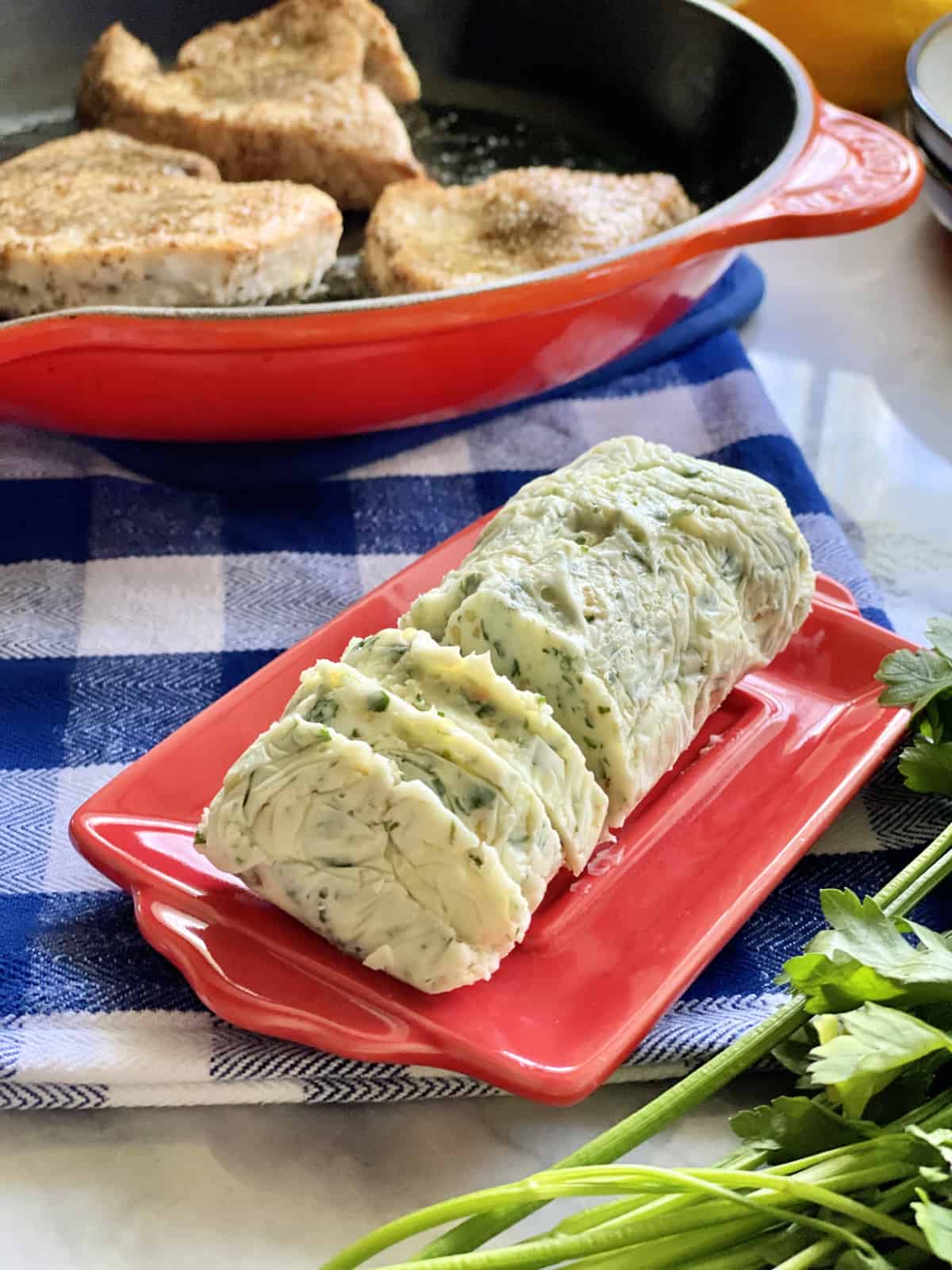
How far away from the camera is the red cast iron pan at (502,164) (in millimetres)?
1344

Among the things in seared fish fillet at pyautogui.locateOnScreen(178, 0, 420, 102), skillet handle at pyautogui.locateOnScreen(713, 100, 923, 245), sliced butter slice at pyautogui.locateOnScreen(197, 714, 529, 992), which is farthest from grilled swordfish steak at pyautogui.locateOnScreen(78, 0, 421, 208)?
sliced butter slice at pyautogui.locateOnScreen(197, 714, 529, 992)

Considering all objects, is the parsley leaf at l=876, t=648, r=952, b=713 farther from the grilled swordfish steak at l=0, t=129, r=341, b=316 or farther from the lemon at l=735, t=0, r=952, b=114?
the lemon at l=735, t=0, r=952, b=114

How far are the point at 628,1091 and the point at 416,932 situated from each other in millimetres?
211

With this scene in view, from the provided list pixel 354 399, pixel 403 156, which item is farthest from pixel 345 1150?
pixel 403 156

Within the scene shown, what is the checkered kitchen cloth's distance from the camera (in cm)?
100

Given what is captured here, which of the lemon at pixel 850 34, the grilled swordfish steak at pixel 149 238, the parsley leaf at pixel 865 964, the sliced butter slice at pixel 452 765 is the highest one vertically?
the lemon at pixel 850 34

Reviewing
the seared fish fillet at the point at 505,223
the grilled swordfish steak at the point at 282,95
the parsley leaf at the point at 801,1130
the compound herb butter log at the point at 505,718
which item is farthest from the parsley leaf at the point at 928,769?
the grilled swordfish steak at the point at 282,95

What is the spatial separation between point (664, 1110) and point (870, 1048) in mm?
132

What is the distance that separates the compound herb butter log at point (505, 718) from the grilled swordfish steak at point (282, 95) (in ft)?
2.85

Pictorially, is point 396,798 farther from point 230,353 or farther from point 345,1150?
point 230,353

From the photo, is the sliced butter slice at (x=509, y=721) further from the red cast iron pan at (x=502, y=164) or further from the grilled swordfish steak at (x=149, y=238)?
the grilled swordfish steak at (x=149, y=238)

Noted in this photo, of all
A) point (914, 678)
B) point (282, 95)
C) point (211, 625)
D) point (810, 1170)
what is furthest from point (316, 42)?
point (810, 1170)

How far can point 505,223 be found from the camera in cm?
175

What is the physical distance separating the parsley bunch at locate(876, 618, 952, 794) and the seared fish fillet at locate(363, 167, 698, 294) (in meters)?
0.70
